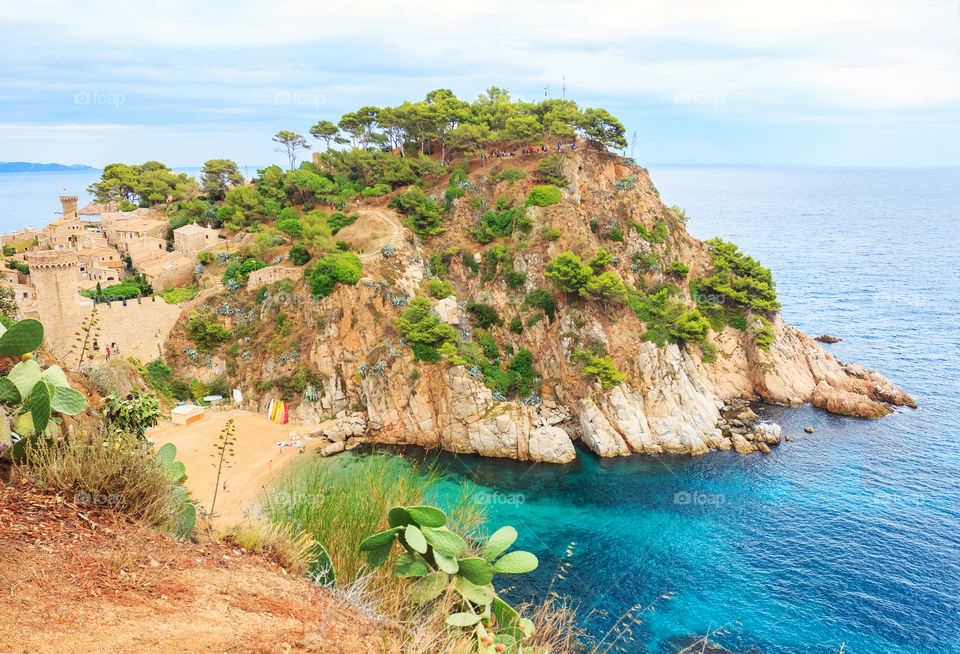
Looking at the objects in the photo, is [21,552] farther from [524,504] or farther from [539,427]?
[539,427]

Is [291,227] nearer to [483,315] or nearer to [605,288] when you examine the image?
[483,315]

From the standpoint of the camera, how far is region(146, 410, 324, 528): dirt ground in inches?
1278

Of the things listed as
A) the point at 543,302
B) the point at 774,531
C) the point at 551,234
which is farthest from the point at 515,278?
the point at 774,531

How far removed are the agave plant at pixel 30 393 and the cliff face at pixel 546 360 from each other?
33.0 meters

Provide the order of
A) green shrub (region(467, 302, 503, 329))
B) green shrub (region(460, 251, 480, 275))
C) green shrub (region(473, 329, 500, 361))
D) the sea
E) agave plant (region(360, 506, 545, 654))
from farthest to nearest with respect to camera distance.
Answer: green shrub (region(460, 251, 480, 275)) → green shrub (region(467, 302, 503, 329)) → green shrub (region(473, 329, 500, 361)) → the sea → agave plant (region(360, 506, 545, 654))

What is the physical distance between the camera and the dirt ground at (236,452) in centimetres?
3246

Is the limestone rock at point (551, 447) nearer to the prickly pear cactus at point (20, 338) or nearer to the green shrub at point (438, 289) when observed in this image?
the green shrub at point (438, 289)

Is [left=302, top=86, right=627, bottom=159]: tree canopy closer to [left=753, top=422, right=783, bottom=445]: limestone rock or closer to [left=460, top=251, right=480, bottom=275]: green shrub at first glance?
[left=460, top=251, right=480, bottom=275]: green shrub

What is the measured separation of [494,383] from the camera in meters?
44.3

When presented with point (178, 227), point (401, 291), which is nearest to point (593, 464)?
point (401, 291)

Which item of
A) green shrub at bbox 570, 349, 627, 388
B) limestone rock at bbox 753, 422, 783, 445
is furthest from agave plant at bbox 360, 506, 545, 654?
limestone rock at bbox 753, 422, 783, 445

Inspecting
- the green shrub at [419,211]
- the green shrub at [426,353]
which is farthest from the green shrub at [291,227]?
the green shrub at [426,353]

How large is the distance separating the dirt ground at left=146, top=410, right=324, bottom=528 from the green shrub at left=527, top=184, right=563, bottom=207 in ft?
89.5

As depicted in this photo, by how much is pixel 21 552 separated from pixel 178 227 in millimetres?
57050
